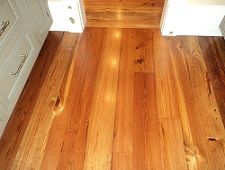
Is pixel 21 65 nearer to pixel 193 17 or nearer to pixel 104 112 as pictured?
pixel 104 112

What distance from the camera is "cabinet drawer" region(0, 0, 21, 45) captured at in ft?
3.48

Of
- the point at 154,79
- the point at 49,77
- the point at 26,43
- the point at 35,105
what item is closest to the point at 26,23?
the point at 26,43

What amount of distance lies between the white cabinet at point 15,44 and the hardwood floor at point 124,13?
2.05 ft

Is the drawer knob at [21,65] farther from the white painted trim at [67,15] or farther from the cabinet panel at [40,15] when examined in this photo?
the white painted trim at [67,15]

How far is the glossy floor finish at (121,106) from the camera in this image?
116 centimetres

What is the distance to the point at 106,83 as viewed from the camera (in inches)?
58.4

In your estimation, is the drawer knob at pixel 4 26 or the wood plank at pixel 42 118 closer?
the drawer knob at pixel 4 26

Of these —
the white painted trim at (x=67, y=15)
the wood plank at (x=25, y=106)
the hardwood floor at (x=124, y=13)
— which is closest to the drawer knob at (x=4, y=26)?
the wood plank at (x=25, y=106)

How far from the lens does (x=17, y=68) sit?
48.4 inches

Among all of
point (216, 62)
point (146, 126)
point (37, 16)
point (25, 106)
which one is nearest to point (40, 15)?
point (37, 16)

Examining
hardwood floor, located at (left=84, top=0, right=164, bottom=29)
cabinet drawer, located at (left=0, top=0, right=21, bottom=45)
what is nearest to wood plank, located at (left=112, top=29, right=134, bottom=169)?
hardwood floor, located at (left=84, top=0, right=164, bottom=29)

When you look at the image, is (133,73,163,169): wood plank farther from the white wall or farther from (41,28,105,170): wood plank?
the white wall

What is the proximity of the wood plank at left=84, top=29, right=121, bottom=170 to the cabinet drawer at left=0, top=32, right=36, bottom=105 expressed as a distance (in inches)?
19.5

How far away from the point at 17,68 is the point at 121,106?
2.29 feet
